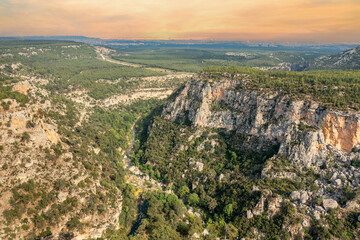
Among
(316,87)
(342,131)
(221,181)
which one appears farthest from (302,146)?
(221,181)

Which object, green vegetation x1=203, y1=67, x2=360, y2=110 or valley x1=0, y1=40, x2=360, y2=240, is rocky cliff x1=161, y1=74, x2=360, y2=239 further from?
green vegetation x1=203, y1=67, x2=360, y2=110

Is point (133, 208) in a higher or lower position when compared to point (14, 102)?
lower

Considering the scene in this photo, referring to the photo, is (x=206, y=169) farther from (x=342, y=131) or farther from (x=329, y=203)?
(x=342, y=131)

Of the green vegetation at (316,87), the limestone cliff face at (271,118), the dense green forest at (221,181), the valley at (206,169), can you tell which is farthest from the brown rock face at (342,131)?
the dense green forest at (221,181)

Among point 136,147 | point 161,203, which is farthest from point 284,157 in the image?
point 136,147

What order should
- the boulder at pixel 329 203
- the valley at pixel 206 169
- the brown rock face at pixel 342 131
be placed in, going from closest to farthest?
the valley at pixel 206 169 → the boulder at pixel 329 203 → the brown rock face at pixel 342 131

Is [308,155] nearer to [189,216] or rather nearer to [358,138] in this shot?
[358,138]

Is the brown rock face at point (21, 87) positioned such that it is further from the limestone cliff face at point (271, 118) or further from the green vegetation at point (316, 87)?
the green vegetation at point (316, 87)
